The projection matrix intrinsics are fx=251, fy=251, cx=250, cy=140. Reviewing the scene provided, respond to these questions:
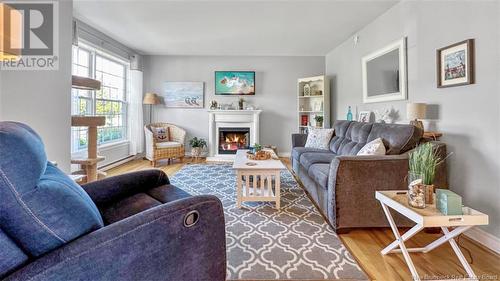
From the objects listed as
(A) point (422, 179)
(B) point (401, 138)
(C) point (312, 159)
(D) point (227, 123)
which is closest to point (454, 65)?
(B) point (401, 138)

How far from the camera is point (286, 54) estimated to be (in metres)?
5.81

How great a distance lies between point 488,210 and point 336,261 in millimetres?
1374

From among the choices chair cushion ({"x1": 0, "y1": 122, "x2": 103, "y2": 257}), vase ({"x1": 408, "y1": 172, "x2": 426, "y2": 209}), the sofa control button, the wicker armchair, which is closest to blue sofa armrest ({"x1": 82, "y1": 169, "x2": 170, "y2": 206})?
chair cushion ({"x1": 0, "y1": 122, "x2": 103, "y2": 257})

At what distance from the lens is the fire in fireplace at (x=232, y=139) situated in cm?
588

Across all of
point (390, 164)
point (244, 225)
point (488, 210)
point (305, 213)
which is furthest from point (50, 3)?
point (488, 210)

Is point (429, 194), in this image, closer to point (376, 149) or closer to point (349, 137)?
point (376, 149)

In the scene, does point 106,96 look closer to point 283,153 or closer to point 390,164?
point 283,153

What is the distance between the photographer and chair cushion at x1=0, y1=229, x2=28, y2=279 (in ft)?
2.30

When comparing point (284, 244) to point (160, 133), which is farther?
point (160, 133)

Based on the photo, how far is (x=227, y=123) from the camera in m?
5.83

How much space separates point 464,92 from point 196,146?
468 cm

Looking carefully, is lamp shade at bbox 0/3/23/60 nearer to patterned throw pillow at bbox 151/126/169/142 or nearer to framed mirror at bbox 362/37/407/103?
framed mirror at bbox 362/37/407/103

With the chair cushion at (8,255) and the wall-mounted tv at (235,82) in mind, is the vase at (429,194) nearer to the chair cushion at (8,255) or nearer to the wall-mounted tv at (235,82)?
the chair cushion at (8,255)

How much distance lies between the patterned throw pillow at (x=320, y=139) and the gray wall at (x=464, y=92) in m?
1.11
